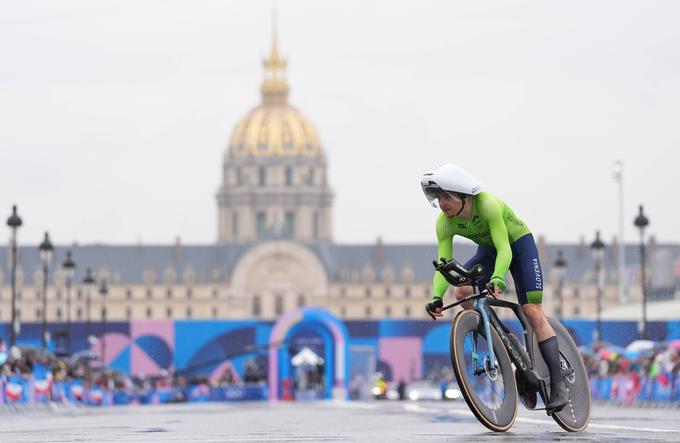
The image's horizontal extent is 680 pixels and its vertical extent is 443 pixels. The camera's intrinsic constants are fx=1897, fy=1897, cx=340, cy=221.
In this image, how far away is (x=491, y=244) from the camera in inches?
460

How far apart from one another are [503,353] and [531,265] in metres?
0.66

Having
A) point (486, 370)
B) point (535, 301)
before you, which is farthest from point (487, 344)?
point (535, 301)

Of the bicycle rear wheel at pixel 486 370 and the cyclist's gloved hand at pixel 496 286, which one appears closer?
the bicycle rear wheel at pixel 486 370

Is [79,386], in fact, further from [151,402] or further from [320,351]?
[320,351]

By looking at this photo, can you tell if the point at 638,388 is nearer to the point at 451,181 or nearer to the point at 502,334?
the point at 502,334

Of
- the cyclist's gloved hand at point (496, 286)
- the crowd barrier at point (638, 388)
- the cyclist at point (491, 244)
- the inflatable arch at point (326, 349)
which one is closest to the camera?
the cyclist's gloved hand at point (496, 286)

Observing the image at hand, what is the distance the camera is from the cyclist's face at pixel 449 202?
1133cm

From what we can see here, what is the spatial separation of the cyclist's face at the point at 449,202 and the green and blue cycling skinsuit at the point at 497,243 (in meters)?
0.13

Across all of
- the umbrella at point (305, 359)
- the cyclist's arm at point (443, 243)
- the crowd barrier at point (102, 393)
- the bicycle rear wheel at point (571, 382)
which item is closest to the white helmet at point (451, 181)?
the cyclist's arm at point (443, 243)

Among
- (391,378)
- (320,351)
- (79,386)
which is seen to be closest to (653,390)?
(79,386)

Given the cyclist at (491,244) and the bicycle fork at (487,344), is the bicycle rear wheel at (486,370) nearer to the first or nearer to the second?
the bicycle fork at (487,344)

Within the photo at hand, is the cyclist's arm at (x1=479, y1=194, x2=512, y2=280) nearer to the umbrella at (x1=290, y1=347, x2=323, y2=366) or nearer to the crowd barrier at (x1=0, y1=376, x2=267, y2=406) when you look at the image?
the crowd barrier at (x1=0, y1=376, x2=267, y2=406)

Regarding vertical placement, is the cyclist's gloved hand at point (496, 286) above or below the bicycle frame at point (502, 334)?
above

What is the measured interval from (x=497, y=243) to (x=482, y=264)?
19.1 inches
